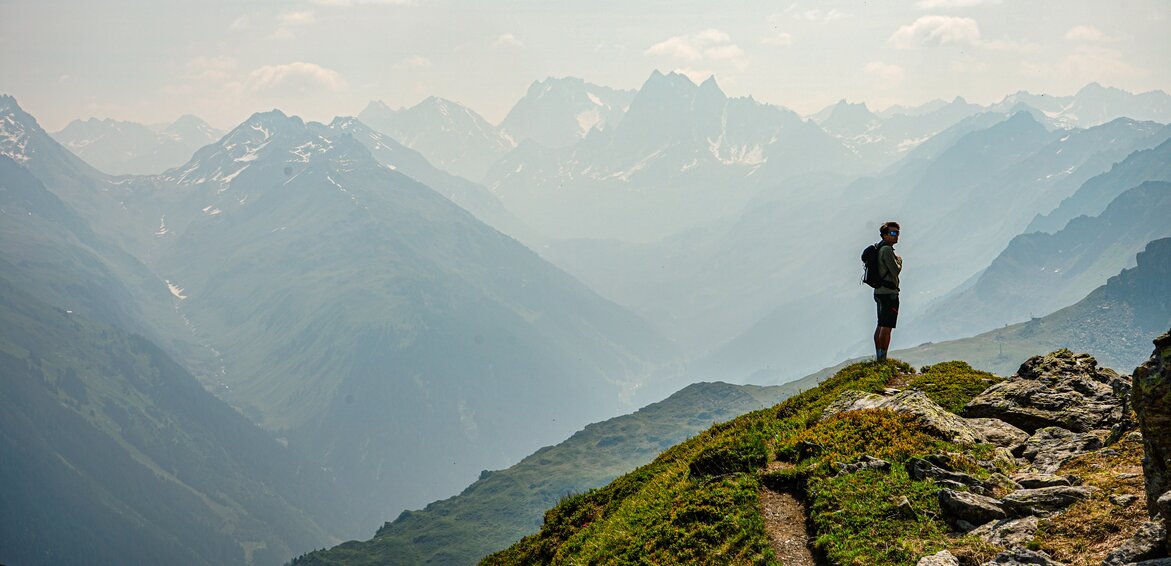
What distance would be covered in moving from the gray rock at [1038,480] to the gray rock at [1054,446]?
28.4 inches

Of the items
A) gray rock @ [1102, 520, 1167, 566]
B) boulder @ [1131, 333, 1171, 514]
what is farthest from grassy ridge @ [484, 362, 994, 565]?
boulder @ [1131, 333, 1171, 514]

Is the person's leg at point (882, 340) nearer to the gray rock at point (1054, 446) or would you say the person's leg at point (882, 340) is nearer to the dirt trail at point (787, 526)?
the gray rock at point (1054, 446)

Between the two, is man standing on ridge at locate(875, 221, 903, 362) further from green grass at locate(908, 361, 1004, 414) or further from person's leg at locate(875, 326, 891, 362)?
green grass at locate(908, 361, 1004, 414)

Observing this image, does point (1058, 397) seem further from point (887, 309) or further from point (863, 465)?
point (863, 465)

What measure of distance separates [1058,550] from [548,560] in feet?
44.1

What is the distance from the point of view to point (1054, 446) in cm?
1741

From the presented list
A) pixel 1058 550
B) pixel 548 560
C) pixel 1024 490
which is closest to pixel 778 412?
pixel 548 560

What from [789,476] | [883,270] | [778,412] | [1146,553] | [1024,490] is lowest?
[1146,553]

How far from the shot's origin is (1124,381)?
19.9 m

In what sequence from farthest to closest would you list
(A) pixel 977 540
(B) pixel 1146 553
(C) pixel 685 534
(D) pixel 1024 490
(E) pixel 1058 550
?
(C) pixel 685 534
(D) pixel 1024 490
(A) pixel 977 540
(E) pixel 1058 550
(B) pixel 1146 553

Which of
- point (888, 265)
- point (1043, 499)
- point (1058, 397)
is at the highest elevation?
point (888, 265)

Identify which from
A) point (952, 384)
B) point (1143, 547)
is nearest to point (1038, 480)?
point (1143, 547)

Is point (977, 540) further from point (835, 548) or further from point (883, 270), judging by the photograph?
point (883, 270)

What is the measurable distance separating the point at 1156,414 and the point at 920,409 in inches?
340
